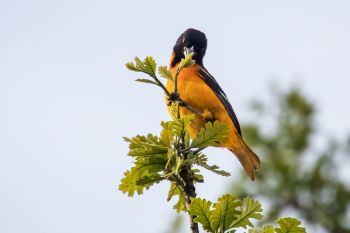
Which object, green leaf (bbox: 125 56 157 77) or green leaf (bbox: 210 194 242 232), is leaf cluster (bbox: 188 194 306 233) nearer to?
green leaf (bbox: 210 194 242 232)

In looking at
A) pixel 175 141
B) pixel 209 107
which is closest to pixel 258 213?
pixel 175 141

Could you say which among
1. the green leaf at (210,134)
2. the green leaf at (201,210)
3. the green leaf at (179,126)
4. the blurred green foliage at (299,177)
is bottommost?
the blurred green foliage at (299,177)

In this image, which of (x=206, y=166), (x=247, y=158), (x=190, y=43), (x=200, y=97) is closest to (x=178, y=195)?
(x=206, y=166)

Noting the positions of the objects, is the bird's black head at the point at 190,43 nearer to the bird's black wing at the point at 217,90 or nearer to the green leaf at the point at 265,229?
the bird's black wing at the point at 217,90

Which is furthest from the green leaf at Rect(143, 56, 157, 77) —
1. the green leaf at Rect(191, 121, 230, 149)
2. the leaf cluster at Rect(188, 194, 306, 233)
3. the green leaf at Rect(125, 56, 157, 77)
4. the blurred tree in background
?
the blurred tree in background

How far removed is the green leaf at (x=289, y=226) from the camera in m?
1.93

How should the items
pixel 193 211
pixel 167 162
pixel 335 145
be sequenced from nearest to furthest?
1. pixel 193 211
2. pixel 167 162
3. pixel 335 145

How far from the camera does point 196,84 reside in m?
5.14

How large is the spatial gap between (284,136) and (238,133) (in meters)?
6.67

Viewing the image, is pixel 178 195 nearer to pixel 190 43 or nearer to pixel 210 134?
pixel 210 134

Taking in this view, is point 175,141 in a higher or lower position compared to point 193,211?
higher

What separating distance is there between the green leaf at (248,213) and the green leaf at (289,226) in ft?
0.58

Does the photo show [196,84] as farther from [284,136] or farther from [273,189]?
[284,136]

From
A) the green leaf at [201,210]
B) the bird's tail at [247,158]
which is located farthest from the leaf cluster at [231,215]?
the bird's tail at [247,158]
